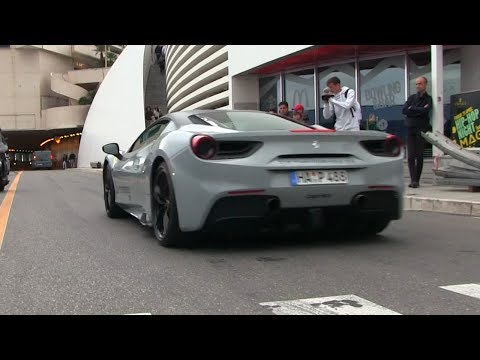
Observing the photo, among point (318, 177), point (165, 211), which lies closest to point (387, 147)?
point (318, 177)

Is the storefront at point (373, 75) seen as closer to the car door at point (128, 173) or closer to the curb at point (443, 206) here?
the curb at point (443, 206)

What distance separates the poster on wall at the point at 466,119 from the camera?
880cm

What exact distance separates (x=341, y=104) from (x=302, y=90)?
33.0ft

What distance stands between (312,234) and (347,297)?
214 cm

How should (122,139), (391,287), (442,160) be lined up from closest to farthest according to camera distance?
1. (391,287)
2. (442,160)
3. (122,139)

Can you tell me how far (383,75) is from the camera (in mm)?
14531

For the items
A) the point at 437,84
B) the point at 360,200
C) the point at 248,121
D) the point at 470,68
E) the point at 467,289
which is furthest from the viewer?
the point at 470,68

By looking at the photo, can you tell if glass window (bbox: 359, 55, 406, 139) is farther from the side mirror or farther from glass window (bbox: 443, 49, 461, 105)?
the side mirror

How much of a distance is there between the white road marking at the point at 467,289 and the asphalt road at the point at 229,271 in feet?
0.20

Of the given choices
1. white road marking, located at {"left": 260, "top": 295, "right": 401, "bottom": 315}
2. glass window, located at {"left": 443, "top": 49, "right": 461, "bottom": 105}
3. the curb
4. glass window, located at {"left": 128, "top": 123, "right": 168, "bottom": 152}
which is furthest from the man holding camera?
glass window, located at {"left": 443, "top": 49, "right": 461, "bottom": 105}

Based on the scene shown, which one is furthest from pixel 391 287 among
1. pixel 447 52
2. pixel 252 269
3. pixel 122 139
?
pixel 122 139

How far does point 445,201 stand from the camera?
7273mm

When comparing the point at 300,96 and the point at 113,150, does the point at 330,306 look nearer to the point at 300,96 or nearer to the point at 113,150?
the point at 113,150
